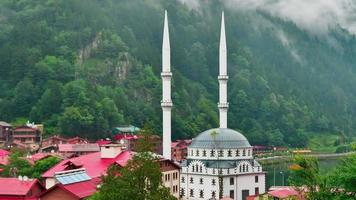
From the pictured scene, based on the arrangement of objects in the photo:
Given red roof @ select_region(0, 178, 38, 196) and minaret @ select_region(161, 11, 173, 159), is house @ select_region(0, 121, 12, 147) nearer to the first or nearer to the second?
minaret @ select_region(161, 11, 173, 159)

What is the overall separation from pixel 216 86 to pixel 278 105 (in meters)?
15.9

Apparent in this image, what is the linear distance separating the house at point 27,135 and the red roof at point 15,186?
158ft

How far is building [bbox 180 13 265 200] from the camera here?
192ft

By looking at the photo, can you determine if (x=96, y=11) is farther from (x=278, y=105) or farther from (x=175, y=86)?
(x=278, y=105)

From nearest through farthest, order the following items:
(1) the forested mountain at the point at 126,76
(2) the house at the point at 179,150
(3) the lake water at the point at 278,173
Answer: (3) the lake water at the point at 278,173
(2) the house at the point at 179,150
(1) the forested mountain at the point at 126,76

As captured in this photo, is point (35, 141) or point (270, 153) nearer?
point (35, 141)

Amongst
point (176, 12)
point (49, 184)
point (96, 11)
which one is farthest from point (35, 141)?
point (176, 12)

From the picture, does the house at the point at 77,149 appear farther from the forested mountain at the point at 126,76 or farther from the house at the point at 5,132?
the house at the point at 5,132

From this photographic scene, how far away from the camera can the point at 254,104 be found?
155125mm

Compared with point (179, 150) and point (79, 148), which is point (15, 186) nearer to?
point (79, 148)

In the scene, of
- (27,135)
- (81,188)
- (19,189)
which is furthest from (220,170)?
(27,135)

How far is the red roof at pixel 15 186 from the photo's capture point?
3572 cm

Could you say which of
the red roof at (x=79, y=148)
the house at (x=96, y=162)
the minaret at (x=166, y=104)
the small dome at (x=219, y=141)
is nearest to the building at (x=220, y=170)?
the small dome at (x=219, y=141)

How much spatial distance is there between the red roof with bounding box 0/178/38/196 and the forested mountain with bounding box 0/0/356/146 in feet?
123
